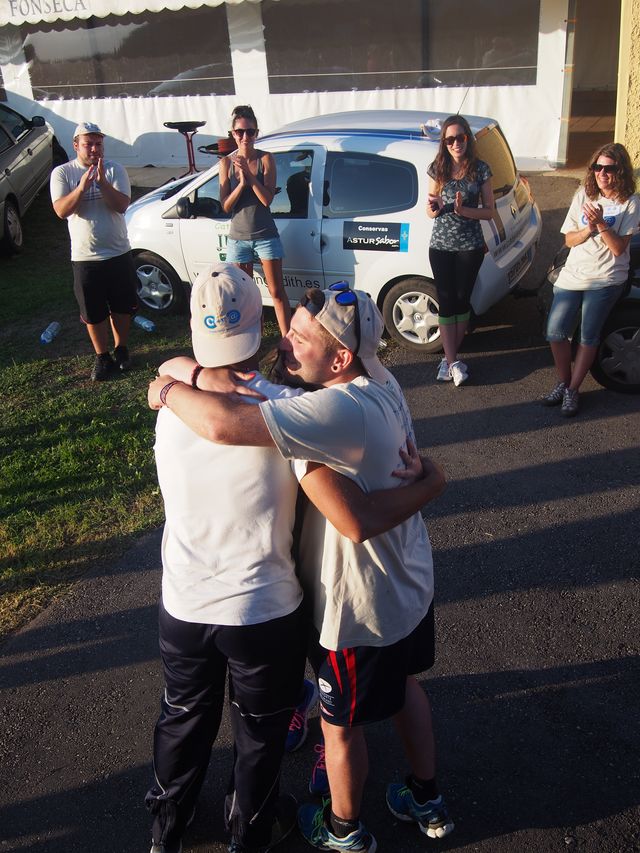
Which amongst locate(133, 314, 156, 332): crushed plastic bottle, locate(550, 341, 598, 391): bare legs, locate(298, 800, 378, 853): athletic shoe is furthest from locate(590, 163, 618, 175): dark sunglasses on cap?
locate(133, 314, 156, 332): crushed plastic bottle

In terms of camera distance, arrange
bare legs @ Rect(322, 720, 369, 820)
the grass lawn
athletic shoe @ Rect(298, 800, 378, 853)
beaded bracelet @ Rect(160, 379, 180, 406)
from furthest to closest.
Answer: the grass lawn
athletic shoe @ Rect(298, 800, 378, 853)
bare legs @ Rect(322, 720, 369, 820)
beaded bracelet @ Rect(160, 379, 180, 406)

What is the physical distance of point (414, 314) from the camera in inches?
261

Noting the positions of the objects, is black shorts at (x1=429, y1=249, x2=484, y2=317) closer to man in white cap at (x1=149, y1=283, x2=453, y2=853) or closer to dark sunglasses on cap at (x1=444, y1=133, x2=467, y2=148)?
dark sunglasses on cap at (x1=444, y1=133, x2=467, y2=148)

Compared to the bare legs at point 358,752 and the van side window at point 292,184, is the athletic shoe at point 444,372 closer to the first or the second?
the van side window at point 292,184

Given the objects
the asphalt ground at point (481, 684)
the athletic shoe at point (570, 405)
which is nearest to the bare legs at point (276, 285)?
the asphalt ground at point (481, 684)

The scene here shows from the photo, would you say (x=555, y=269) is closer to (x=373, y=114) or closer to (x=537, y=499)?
(x=537, y=499)

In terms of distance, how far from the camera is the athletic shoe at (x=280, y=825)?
2701mm

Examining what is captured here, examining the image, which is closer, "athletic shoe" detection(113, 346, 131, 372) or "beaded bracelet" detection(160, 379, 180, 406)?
"beaded bracelet" detection(160, 379, 180, 406)

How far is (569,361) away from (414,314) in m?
1.45

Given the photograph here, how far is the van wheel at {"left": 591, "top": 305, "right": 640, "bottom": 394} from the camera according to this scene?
5.63 m

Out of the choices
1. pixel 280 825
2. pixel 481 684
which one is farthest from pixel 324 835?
pixel 481 684

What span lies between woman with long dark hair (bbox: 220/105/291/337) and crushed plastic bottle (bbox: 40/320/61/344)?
2.16 m

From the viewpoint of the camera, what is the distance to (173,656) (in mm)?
2443

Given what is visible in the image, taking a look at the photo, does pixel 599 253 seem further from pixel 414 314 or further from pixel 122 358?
pixel 122 358
